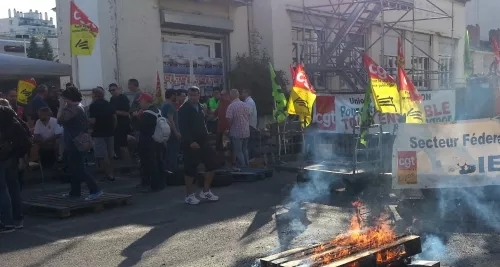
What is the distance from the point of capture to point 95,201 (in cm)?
827

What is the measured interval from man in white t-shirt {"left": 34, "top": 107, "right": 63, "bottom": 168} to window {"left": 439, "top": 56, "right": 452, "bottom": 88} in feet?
72.6

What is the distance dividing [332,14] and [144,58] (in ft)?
30.1

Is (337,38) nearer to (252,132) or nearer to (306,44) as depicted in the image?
(306,44)

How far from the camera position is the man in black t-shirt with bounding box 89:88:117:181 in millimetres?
10305

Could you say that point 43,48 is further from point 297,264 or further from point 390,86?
point 297,264

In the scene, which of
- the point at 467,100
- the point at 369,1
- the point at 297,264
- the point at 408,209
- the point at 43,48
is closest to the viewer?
the point at 297,264

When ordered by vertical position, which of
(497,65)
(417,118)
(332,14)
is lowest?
(417,118)

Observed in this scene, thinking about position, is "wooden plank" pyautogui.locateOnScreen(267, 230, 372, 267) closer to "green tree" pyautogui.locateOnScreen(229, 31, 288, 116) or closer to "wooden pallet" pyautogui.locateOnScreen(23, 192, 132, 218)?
"wooden pallet" pyautogui.locateOnScreen(23, 192, 132, 218)

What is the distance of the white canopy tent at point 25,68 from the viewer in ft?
38.2

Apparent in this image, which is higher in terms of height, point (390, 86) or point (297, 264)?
point (390, 86)

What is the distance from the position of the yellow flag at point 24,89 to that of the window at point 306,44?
9930 millimetres

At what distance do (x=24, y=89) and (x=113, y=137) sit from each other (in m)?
3.69

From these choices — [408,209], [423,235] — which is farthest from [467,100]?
[423,235]

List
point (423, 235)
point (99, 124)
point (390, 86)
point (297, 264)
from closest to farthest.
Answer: point (297, 264) < point (423, 235) < point (390, 86) < point (99, 124)
